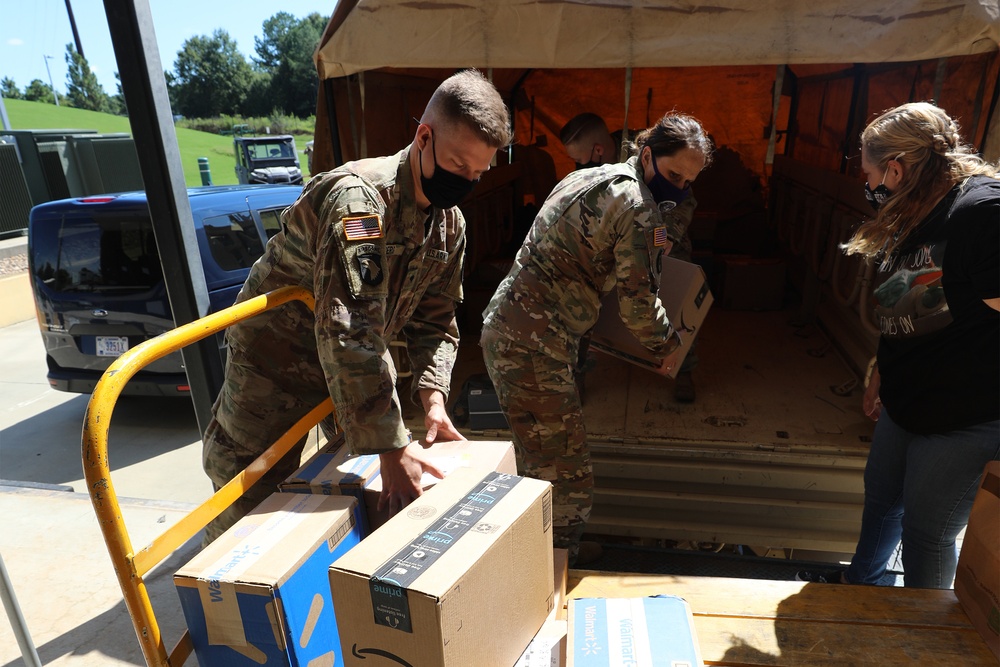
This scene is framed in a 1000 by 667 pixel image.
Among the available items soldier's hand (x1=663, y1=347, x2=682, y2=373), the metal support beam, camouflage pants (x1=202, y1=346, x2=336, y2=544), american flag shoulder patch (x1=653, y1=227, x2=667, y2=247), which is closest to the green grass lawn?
the metal support beam

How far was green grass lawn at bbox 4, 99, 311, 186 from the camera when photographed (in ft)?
77.0

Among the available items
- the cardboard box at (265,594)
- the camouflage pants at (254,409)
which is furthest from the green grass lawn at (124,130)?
the cardboard box at (265,594)

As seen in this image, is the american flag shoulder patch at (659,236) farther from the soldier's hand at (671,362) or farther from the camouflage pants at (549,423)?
the soldier's hand at (671,362)

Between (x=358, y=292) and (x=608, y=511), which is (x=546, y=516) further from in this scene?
(x=608, y=511)

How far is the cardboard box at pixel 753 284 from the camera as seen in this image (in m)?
5.37

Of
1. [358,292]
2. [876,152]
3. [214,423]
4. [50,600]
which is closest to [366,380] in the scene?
[358,292]

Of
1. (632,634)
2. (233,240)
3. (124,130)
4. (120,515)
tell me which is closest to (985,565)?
(632,634)

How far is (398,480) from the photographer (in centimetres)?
155

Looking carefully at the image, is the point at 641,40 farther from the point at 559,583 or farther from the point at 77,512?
the point at 77,512

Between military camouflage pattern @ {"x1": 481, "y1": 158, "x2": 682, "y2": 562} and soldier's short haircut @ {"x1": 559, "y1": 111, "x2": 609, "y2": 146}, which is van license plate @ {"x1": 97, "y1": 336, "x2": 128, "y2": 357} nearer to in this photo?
military camouflage pattern @ {"x1": 481, "y1": 158, "x2": 682, "y2": 562}

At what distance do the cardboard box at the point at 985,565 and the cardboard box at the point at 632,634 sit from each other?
2.61ft

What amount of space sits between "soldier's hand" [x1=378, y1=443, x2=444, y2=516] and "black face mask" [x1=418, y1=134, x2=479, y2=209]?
694 mm

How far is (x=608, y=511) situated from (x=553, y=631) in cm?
157

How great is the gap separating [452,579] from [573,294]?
1.56 metres
